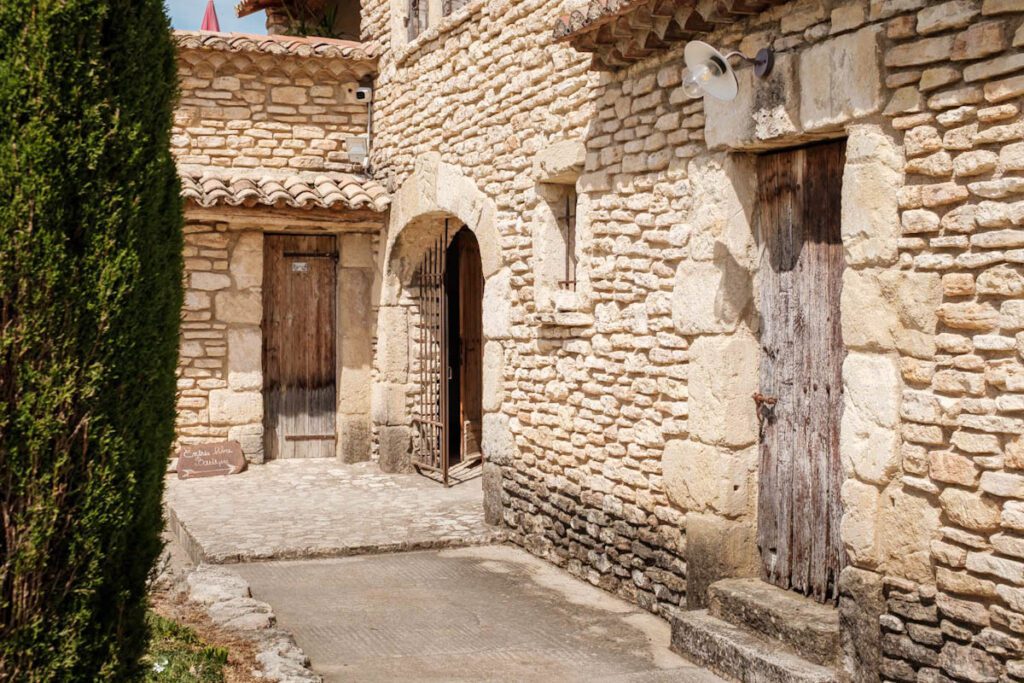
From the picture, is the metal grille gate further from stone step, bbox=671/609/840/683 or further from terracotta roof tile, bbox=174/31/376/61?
stone step, bbox=671/609/840/683

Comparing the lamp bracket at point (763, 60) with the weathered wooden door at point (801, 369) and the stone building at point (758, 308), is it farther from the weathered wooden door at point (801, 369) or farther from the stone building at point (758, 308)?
the weathered wooden door at point (801, 369)

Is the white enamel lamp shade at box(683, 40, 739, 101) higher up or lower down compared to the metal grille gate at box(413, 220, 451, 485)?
higher up

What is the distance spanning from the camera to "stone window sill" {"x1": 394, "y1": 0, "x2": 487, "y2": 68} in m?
8.33

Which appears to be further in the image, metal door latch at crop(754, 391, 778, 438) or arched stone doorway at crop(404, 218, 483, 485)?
arched stone doorway at crop(404, 218, 483, 485)

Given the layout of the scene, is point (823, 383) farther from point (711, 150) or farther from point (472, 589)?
point (472, 589)

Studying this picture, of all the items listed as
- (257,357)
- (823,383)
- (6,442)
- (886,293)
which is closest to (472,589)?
(823,383)

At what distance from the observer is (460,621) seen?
5.83 m

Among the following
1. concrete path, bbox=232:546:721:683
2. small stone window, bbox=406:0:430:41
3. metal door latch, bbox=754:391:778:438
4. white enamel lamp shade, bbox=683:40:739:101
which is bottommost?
concrete path, bbox=232:546:721:683

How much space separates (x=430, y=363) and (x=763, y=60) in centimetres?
567

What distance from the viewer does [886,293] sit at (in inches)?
173

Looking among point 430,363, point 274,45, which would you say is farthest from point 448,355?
point 274,45

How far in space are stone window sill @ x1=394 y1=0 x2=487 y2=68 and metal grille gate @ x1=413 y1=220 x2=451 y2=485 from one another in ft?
4.99

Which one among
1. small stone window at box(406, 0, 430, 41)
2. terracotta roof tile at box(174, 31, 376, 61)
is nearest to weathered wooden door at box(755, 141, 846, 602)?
small stone window at box(406, 0, 430, 41)

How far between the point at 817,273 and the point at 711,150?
2.78ft
